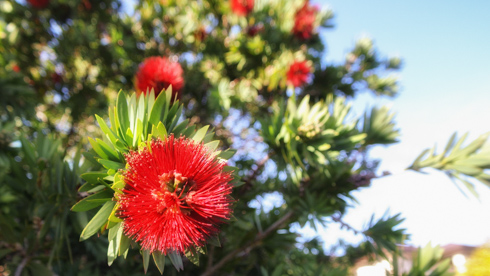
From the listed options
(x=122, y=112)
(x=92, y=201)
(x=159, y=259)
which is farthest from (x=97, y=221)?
(x=122, y=112)

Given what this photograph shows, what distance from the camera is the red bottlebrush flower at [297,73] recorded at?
2.48 metres

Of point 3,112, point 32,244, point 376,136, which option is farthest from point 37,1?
point 376,136

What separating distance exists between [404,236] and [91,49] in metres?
3.07

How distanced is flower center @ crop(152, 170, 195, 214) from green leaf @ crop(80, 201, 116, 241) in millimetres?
156

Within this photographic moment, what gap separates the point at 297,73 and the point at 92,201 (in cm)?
201

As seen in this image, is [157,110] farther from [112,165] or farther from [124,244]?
[124,244]

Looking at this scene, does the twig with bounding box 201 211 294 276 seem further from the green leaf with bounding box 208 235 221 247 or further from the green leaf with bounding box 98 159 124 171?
the green leaf with bounding box 98 159 124 171

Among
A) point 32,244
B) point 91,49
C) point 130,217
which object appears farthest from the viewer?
point 91,49

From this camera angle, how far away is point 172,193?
29.1 inches

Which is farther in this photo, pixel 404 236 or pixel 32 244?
pixel 404 236

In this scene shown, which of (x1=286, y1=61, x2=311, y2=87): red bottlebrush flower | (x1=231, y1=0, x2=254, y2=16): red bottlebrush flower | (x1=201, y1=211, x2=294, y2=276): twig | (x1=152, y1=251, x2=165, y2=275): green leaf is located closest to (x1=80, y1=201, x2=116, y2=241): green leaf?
(x1=152, y1=251, x2=165, y2=275): green leaf

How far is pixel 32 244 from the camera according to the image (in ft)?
4.22

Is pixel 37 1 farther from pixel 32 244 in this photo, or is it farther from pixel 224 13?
pixel 32 244

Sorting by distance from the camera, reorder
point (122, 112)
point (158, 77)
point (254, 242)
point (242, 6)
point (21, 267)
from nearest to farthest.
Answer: point (122, 112) → point (21, 267) → point (158, 77) → point (254, 242) → point (242, 6)
